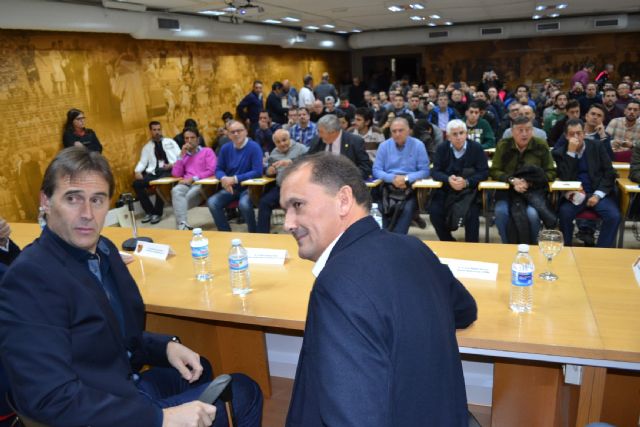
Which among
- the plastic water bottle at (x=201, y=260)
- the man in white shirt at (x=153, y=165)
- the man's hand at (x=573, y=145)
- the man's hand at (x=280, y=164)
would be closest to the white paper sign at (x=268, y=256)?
the plastic water bottle at (x=201, y=260)

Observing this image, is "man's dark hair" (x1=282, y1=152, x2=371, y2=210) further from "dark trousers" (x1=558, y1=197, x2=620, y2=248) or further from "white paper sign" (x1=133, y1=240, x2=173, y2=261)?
"dark trousers" (x1=558, y1=197, x2=620, y2=248)

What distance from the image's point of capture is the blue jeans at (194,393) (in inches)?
65.4

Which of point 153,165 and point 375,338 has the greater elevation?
point 375,338

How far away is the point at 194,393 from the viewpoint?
1.69 metres

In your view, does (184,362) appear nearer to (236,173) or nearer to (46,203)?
(46,203)

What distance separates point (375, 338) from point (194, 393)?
104cm

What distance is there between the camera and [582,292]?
1833 mm

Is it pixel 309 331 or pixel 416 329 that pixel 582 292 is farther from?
pixel 309 331

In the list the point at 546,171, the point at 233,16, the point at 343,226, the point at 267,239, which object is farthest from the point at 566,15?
the point at 343,226

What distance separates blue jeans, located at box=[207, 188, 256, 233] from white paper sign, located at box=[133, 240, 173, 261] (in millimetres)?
2421

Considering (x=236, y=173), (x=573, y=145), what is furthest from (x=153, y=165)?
(x=573, y=145)

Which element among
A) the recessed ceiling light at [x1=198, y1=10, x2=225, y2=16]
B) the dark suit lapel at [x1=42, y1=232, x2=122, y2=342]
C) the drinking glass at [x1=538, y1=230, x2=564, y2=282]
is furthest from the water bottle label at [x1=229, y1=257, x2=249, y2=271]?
the recessed ceiling light at [x1=198, y1=10, x2=225, y2=16]

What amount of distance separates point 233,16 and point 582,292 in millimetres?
7972

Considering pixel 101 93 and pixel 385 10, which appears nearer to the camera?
pixel 101 93
